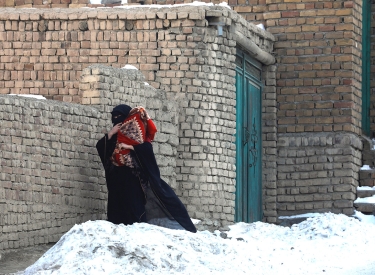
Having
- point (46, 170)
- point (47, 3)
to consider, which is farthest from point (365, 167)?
point (46, 170)

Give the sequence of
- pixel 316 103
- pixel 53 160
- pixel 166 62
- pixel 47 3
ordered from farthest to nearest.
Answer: pixel 47 3
pixel 316 103
pixel 166 62
pixel 53 160

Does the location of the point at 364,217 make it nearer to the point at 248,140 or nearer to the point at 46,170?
the point at 248,140

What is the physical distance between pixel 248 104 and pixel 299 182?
1.26 metres

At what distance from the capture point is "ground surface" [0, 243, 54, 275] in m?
10.3

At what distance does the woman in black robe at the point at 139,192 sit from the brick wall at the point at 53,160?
0.27 meters

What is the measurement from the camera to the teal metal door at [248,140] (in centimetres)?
1496

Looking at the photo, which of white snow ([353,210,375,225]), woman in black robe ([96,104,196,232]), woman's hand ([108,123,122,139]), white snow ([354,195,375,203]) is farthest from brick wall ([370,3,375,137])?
woman's hand ([108,123,122,139])

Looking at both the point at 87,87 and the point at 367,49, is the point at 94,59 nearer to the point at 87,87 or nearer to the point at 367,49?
the point at 87,87

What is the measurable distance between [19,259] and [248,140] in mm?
5244

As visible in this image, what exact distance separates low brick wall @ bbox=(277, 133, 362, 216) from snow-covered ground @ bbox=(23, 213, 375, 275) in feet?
9.72

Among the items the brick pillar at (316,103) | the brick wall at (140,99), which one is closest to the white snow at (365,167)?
the brick pillar at (316,103)

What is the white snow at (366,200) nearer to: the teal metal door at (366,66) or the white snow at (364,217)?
the white snow at (364,217)

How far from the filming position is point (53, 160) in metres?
11.5

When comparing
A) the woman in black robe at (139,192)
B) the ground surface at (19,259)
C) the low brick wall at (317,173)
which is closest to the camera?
the ground surface at (19,259)
